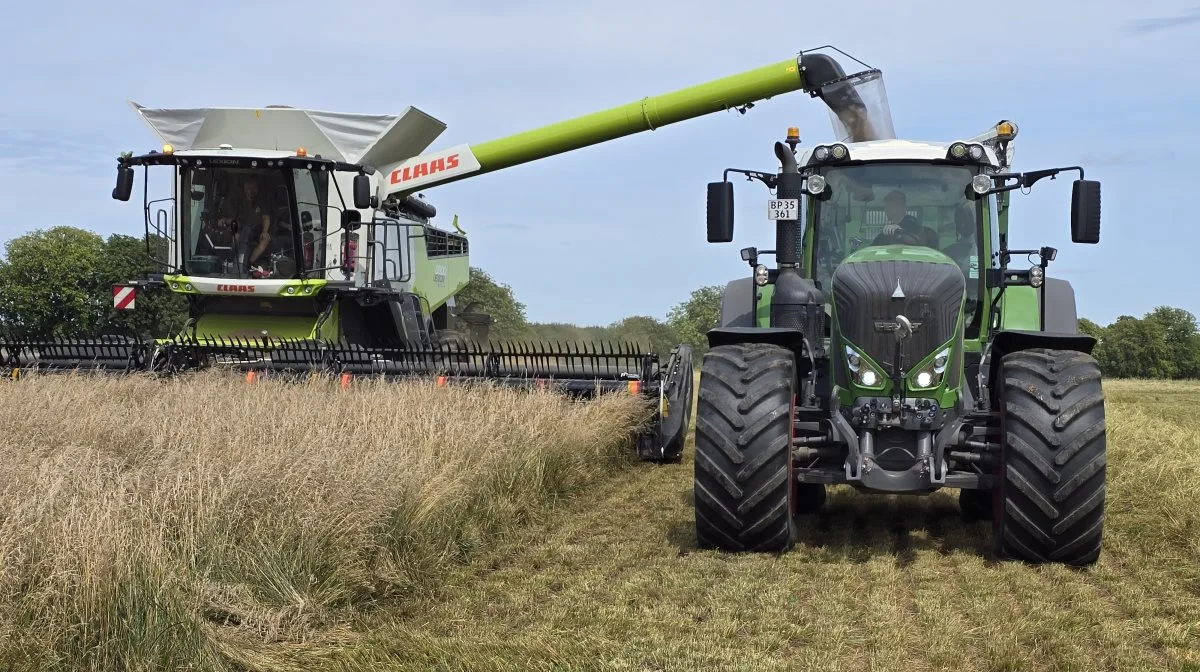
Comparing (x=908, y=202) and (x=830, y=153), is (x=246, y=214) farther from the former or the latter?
(x=908, y=202)

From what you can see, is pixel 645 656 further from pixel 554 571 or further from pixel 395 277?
pixel 395 277

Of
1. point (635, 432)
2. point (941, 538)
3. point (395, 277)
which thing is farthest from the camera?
point (395, 277)

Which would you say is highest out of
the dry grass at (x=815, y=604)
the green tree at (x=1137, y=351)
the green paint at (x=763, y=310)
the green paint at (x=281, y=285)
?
the green paint at (x=281, y=285)

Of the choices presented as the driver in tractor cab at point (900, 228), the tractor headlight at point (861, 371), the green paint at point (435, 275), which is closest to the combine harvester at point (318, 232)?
the green paint at point (435, 275)

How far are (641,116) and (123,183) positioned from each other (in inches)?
215

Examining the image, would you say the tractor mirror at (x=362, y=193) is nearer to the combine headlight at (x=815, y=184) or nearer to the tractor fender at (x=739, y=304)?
the tractor fender at (x=739, y=304)

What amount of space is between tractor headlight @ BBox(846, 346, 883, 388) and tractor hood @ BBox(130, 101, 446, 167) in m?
7.57

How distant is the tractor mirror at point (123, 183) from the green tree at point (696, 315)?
36.1 m

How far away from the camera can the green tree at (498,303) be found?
20453mm

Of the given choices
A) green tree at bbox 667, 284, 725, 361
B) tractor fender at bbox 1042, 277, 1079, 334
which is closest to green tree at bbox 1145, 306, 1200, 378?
green tree at bbox 667, 284, 725, 361

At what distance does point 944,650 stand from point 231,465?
3.17m

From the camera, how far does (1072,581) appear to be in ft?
17.8

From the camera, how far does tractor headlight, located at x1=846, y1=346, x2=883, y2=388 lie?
5.99 m

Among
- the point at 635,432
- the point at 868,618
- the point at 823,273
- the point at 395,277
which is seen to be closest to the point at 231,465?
the point at 868,618
